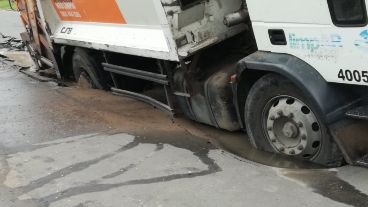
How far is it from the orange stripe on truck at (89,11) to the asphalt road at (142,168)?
1.21m

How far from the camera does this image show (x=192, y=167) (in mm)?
4848

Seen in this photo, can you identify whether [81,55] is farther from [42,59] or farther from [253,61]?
[253,61]

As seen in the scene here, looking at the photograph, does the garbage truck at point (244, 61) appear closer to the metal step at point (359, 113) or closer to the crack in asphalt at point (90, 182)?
the metal step at point (359, 113)

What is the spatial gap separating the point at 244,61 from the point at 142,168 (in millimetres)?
1343

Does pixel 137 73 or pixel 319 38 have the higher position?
pixel 319 38

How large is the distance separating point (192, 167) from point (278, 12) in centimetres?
157

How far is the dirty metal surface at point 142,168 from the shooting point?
4.14 m

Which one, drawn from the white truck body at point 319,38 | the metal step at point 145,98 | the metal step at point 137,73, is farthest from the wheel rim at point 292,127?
the metal step at point 145,98

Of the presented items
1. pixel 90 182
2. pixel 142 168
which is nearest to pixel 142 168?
pixel 142 168

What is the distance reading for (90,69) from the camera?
8117 mm

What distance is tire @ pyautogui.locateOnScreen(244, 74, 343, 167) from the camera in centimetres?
439

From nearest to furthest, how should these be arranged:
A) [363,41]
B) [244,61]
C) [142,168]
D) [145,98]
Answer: [363,41]
[244,61]
[142,168]
[145,98]

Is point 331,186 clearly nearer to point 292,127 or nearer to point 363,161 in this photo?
point 363,161

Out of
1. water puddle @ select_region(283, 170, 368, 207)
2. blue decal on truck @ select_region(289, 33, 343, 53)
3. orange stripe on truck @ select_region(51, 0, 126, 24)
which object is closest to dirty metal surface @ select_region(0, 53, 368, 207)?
water puddle @ select_region(283, 170, 368, 207)
